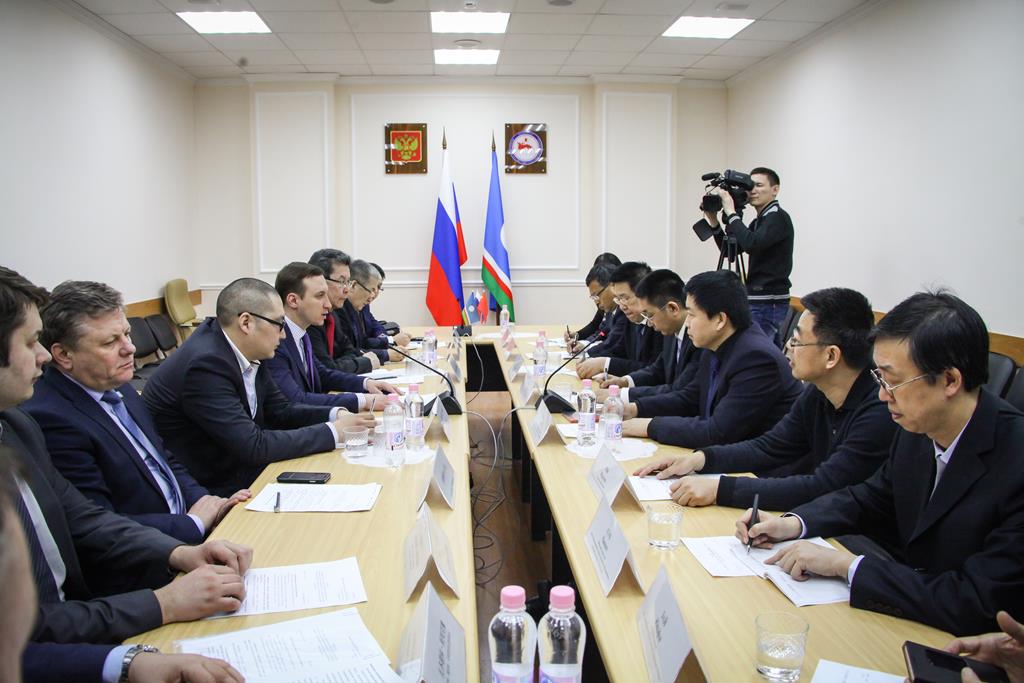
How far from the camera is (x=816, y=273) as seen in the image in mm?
5836

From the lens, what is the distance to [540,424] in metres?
2.49

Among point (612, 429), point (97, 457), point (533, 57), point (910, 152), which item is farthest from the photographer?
point (533, 57)

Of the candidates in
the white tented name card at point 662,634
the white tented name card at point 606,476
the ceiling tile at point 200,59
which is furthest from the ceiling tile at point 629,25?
the white tented name card at point 662,634

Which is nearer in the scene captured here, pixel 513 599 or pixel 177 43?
pixel 513 599

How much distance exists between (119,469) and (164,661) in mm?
848

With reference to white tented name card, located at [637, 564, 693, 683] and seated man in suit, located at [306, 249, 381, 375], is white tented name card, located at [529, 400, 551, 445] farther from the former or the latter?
seated man in suit, located at [306, 249, 381, 375]

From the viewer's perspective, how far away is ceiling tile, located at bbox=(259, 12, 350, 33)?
524cm

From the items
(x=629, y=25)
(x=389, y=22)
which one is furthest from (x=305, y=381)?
(x=629, y=25)

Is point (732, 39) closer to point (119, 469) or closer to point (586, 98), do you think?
point (586, 98)

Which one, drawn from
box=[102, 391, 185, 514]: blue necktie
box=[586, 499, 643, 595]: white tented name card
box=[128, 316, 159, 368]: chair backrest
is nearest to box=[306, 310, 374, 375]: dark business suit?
box=[102, 391, 185, 514]: blue necktie

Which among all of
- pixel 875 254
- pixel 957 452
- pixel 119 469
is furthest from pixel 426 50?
pixel 957 452

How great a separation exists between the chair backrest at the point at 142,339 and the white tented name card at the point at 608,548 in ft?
15.6

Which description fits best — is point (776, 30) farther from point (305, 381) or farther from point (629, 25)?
point (305, 381)

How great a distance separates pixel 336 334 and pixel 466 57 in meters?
3.55
